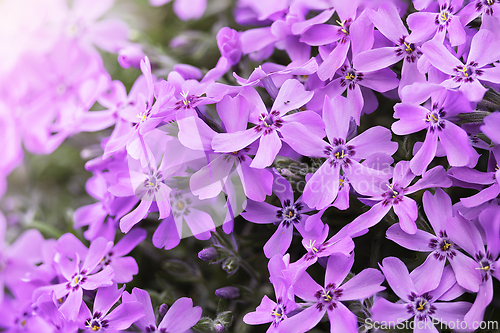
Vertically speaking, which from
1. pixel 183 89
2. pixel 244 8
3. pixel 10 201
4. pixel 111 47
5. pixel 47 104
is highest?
pixel 244 8

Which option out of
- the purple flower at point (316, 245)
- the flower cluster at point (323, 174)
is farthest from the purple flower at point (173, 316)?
the purple flower at point (316, 245)

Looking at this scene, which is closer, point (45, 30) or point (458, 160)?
point (458, 160)

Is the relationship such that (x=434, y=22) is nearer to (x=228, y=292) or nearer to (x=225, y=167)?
(x=225, y=167)

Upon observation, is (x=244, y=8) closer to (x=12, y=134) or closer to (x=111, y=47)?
(x=111, y=47)

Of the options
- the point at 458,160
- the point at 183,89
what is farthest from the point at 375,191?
the point at 183,89

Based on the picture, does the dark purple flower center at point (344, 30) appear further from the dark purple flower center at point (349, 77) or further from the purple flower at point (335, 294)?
the purple flower at point (335, 294)

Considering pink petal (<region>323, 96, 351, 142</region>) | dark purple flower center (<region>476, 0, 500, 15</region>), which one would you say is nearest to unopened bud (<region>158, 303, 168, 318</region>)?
pink petal (<region>323, 96, 351, 142</region>)
